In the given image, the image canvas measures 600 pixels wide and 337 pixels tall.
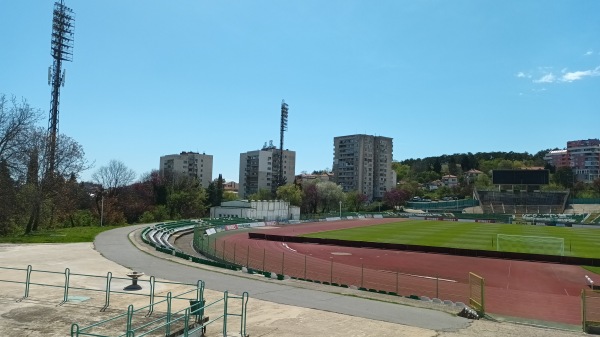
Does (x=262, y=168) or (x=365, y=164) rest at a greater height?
(x=365, y=164)

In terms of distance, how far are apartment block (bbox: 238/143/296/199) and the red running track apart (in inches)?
4834

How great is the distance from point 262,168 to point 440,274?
13963 centimetres

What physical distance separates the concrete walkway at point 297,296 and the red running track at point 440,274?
578 centimetres

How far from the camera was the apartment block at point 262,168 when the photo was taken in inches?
6658

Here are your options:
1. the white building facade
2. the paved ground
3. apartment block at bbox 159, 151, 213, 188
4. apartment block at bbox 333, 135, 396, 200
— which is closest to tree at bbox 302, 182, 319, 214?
the white building facade

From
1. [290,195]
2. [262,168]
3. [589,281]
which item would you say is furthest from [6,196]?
[262,168]

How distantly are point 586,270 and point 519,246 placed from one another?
12966mm

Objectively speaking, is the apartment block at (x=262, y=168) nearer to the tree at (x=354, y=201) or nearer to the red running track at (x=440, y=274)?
the tree at (x=354, y=201)

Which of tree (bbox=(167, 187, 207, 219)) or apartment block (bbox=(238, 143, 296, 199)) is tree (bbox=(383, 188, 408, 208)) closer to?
apartment block (bbox=(238, 143, 296, 199))

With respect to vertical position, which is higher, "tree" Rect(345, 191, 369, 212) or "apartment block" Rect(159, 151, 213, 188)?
"apartment block" Rect(159, 151, 213, 188)

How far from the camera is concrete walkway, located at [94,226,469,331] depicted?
15.0m

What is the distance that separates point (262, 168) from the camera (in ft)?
554

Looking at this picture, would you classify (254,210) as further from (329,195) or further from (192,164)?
(192,164)

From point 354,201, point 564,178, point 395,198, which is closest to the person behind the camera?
point 354,201
